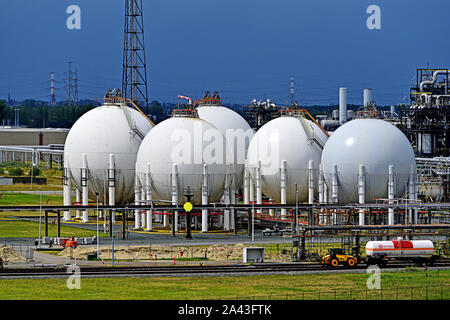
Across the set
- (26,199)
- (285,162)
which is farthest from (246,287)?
(26,199)

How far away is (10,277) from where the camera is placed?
50.3 meters

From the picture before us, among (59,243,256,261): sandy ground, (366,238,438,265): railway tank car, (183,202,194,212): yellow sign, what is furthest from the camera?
(183,202,194,212): yellow sign

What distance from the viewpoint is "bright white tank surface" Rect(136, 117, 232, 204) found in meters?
76.7

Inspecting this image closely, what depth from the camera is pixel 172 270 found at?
5381cm

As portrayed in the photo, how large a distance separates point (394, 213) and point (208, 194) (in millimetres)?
14736

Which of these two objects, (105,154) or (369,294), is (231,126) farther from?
(369,294)

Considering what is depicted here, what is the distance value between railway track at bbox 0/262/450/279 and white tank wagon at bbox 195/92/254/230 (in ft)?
75.1

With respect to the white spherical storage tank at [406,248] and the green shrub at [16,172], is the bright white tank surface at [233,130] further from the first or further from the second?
the green shrub at [16,172]

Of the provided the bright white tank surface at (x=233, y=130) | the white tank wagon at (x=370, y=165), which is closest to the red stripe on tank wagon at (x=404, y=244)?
the white tank wagon at (x=370, y=165)

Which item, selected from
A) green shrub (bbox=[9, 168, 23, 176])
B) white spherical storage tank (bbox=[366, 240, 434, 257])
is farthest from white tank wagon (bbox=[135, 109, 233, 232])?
green shrub (bbox=[9, 168, 23, 176])

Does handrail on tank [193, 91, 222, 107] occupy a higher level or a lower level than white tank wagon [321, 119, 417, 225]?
higher

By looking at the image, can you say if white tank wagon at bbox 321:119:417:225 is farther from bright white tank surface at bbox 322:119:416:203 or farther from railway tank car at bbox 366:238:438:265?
railway tank car at bbox 366:238:438:265

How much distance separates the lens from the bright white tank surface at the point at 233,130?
8344 cm
